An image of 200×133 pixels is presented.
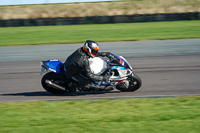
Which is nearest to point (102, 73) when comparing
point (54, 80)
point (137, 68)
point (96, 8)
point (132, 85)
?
point (132, 85)

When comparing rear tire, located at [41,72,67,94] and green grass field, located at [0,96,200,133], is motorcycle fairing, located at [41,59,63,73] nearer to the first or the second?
rear tire, located at [41,72,67,94]

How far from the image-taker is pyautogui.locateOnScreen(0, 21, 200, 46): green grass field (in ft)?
63.9

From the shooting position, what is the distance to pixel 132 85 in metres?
9.10

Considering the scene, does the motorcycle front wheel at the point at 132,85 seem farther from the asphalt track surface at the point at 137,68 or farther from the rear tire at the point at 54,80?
the rear tire at the point at 54,80

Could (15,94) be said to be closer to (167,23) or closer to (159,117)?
(159,117)

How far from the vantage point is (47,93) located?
9500mm

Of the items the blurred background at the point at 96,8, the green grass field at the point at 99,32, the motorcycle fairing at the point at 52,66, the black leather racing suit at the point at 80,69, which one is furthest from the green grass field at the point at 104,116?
the blurred background at the point at 96,8

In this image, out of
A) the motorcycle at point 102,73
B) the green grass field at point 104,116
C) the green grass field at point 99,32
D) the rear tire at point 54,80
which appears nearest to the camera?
the green grass field at point 104,116

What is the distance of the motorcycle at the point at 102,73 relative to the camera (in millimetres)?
8797

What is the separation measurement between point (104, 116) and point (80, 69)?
7.09 feet

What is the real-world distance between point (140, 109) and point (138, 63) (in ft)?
20.0

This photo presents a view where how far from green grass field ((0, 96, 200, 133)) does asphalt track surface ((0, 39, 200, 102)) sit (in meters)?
0.80

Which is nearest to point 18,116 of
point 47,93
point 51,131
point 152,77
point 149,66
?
point 51,131

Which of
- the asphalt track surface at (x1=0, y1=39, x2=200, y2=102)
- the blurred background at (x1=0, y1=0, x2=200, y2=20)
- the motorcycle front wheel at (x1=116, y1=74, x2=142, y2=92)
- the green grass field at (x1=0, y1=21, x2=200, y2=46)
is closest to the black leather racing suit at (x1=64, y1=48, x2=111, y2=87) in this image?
the asphalt track surface at (x1=0, y1=39, x2=200, y2=102)
